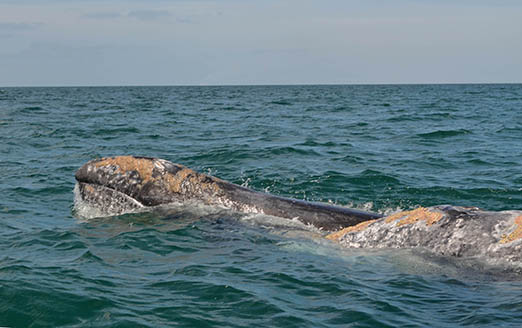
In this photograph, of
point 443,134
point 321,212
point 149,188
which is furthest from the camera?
point 443,134

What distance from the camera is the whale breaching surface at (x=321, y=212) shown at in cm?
737

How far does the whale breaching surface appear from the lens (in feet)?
24.2

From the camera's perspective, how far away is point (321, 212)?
30.0ft

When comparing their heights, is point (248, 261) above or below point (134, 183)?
below

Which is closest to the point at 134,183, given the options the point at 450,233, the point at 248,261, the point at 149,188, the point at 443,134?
the point at 149,188

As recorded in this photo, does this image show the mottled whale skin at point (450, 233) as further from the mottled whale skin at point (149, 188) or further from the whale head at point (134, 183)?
the whale head at point (134, 183)

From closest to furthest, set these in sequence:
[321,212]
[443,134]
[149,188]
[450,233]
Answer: [450,233], [321,212], [149,188], [443,134]

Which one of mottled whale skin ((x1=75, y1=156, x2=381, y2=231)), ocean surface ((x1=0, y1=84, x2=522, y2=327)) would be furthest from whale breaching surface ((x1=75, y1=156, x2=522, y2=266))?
ocean surface ((x1=0, y1=84, x2=522, y2=327))

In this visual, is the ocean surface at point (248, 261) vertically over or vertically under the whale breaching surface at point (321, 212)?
under

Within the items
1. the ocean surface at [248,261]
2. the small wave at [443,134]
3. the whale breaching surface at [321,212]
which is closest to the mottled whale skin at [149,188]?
the whale breaching surface at [321,212]

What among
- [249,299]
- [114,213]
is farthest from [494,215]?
[114,213]

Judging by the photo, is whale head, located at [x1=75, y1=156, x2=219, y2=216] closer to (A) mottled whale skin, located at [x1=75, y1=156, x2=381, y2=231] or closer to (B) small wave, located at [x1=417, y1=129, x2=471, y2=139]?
(A) mottled whale skin, located at [x1=75, y1=156, x2=381, y2=231]

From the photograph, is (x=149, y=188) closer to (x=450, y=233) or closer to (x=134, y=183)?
(x=134, y=183)

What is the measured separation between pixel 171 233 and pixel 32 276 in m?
2.44
